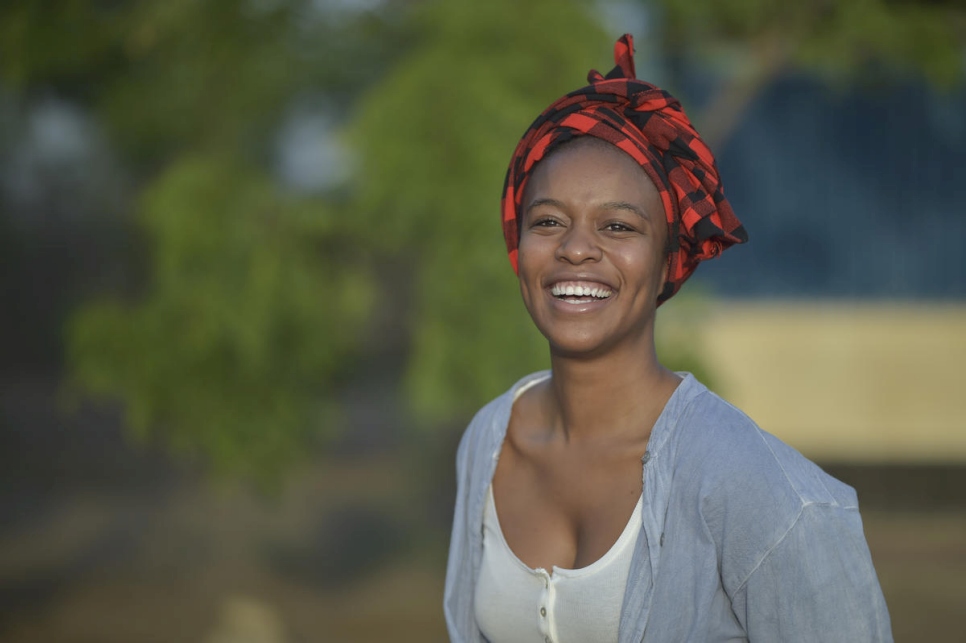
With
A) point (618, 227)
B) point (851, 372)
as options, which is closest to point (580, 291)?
point (618, 227)

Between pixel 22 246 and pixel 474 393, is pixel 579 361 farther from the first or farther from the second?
pixel 22 246

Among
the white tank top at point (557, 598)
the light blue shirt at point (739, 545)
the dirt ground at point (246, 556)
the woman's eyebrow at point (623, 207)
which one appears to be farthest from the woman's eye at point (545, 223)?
the dirt ground at point (246, 556)

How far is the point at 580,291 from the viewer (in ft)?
6.01

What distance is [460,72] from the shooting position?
14.8 ft

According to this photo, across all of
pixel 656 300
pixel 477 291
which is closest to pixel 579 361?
pixel 656 300

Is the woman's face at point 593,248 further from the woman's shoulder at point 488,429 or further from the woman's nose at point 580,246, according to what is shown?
the woman's shoulder at point 488,429

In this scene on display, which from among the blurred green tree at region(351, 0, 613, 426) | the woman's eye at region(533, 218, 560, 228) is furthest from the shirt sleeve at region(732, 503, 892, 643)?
the blurred green tree at region(351, 0, 613, 426)

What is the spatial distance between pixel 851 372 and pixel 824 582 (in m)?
7.00

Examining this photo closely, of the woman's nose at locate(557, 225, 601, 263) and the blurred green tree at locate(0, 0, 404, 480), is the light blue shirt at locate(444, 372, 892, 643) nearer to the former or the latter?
the woman's nose at locate(557, 225, 601, 263)

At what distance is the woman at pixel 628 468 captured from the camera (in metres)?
1.56

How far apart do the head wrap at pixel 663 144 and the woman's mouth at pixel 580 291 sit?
17cm

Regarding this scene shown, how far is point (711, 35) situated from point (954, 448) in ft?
12.8

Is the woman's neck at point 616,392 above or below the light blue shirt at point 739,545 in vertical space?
above

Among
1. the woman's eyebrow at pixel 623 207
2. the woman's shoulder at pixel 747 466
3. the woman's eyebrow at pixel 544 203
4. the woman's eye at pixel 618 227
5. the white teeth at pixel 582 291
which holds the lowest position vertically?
the woman's shoulder at pixel 747 466
